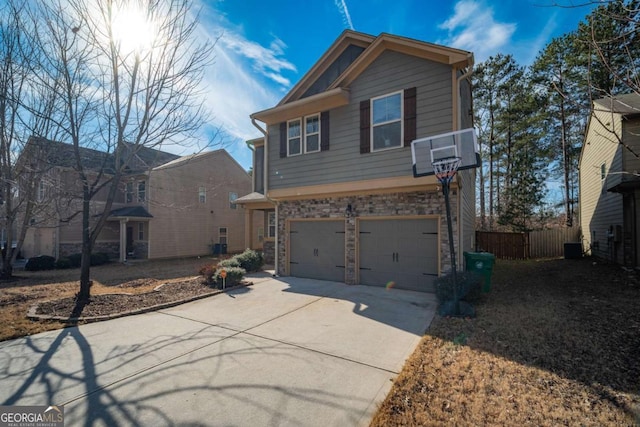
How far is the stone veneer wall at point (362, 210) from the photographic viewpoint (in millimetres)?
7453

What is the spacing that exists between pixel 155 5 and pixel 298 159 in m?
5.24

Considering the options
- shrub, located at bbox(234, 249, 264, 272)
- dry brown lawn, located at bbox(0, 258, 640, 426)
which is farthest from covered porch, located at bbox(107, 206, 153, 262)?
dry brown lawn, located at bbox(0, 258, 640, 426)

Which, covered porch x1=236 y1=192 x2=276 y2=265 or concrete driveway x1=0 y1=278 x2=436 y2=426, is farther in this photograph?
covered porch x1=236 y1=192 x2=276 y2=265

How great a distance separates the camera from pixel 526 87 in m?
20.2

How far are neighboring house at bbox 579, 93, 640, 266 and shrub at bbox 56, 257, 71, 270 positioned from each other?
20.9 metres

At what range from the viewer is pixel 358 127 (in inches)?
334

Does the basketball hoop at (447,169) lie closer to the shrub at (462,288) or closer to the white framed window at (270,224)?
the shrub at (462,288)

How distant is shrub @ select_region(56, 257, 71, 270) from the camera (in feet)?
46.0

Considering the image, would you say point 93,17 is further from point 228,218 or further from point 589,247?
point 589,247

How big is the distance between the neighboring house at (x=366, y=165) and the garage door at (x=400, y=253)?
A: 0.09 feet

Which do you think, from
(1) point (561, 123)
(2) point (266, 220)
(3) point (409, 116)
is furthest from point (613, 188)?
(2) point (266, 220)

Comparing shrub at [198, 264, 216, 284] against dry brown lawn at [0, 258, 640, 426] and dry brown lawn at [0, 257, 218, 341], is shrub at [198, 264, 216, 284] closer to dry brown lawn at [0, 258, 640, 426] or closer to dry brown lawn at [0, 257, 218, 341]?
dry brown lawn at [0, 257, 218, 341]

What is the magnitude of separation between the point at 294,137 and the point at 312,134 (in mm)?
739

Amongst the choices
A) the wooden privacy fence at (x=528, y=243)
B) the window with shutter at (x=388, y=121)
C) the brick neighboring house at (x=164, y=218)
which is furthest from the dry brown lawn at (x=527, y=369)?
the brick neighboring house at (x=164, y=218)
